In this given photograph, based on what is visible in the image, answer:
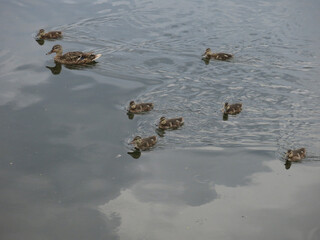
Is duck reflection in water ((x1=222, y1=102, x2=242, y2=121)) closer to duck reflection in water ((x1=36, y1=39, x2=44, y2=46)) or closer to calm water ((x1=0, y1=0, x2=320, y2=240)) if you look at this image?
calm water ((x1=0, y1=0, x2=320, y2=240))

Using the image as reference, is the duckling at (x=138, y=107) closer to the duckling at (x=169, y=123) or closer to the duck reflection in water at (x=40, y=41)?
the duckling at (x=169, y=123)

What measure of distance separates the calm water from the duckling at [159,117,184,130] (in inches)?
3.7

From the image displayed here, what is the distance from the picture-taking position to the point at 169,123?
7375 mm

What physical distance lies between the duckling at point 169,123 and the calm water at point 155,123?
9cm

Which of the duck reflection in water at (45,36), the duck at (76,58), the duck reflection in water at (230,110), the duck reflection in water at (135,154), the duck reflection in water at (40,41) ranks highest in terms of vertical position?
the duck reflection in water at (45,36)

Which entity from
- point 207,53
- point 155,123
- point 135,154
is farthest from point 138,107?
point 207,53

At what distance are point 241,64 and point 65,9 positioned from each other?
4.48 m

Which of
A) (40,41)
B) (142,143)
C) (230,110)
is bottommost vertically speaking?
(142,143)

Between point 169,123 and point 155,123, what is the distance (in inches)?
13.5

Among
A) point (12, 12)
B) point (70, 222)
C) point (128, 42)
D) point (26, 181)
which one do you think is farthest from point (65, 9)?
point (70, 222)

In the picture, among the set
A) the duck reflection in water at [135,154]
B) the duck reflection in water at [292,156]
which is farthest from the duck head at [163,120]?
the duck reflection in water at [292,156]

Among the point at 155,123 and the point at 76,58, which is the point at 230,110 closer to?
the point at 155,123

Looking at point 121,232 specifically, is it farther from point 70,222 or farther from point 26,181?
point 26,181

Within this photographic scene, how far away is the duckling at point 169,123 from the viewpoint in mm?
7371
